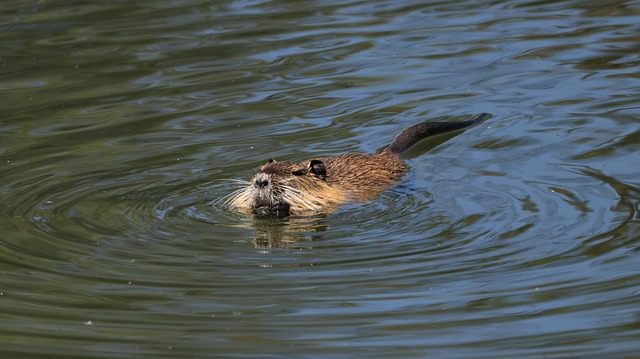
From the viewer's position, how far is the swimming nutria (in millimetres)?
7605

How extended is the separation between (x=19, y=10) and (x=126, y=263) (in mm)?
8580

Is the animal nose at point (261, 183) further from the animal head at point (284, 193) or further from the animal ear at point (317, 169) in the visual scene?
the animal ear at point (317, 169)

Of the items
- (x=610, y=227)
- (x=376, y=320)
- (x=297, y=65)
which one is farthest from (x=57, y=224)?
(x=297, y=65)

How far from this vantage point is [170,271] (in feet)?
21.3

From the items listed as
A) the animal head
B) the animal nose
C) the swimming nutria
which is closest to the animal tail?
the swimming nutria

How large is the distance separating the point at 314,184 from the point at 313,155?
55.0 inches

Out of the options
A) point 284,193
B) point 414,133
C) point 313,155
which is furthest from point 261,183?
point 414,133

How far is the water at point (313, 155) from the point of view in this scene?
18.4 ft

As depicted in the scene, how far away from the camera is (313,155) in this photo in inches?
360

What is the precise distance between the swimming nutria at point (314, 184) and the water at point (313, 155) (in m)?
0.14

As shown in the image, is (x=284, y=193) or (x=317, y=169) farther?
(x=317, y=169)

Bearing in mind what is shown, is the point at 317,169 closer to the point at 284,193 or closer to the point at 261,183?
the point at 284,193

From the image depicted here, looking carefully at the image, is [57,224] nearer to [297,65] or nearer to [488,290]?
[488,290]

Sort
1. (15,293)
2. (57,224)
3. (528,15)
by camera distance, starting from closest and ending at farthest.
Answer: (15,293) → (57,224) → (528,15)
